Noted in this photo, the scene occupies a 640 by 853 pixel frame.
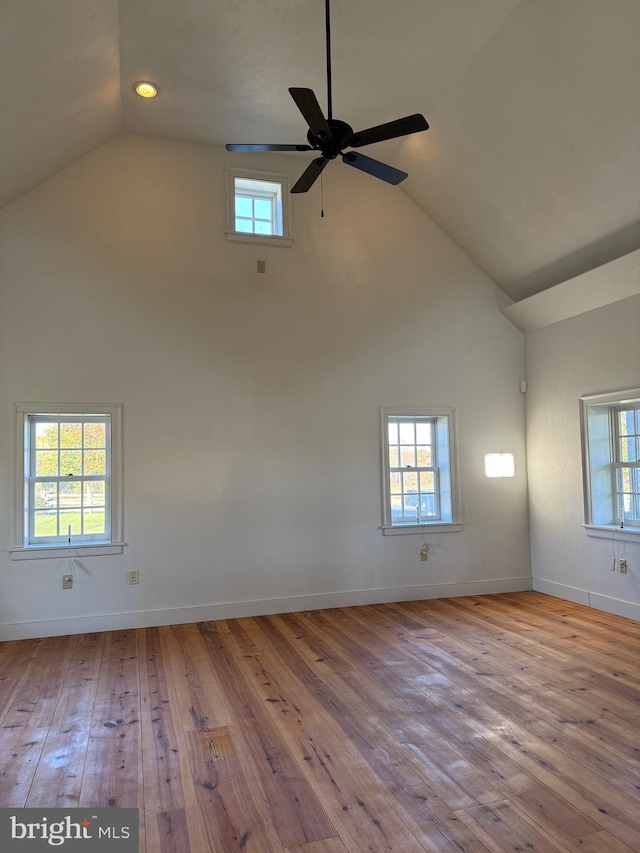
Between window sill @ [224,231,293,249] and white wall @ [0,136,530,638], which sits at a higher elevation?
window sill @ [224,231,293,249]

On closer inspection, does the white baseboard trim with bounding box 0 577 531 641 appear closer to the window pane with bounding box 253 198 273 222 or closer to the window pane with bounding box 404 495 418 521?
the window pane with bounding box 404 495 418 521

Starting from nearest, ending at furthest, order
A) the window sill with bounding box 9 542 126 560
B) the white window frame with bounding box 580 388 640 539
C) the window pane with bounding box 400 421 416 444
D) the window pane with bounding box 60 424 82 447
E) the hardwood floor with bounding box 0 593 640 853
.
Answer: the hardwood floor with bounding box 0 593 640 853, the window sill with bounding box 9 542 126 560, the window pane with bounding box 60 424 82 447, the white window frame with bounding box 580 388 640 539, the window pane with bounding box 400 421 416 444

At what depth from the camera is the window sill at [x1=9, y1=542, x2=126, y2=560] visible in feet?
14.8

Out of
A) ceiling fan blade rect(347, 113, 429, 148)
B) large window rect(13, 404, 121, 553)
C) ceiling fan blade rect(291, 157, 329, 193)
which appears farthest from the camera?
large window rect(13, 404, 121, 553)

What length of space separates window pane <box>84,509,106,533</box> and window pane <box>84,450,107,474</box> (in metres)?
0.34

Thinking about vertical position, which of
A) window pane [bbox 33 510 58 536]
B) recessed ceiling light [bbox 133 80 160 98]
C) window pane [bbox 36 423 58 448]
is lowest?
window pane [bbox 33 510 58 536]

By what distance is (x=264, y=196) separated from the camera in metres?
5.50

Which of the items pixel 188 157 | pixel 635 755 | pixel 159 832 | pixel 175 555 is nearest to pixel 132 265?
pixel 188 157

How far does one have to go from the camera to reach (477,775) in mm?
2436

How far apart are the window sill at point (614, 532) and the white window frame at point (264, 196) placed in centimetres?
389

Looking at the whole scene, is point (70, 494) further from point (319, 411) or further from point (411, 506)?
point (411, 506)

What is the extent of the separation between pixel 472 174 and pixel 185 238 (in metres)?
2.66

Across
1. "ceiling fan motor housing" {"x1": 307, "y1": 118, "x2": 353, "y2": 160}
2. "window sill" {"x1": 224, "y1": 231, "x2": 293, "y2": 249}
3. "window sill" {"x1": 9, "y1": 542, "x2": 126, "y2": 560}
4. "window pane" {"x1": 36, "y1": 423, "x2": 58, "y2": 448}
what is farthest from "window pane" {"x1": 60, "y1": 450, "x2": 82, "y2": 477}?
"ceiling fan motor housing" {"x1": 307, "y1": 118, "x2": 353, "y2": 160}

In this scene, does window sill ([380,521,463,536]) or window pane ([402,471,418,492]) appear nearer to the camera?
window sill ([380,521,463,536])
